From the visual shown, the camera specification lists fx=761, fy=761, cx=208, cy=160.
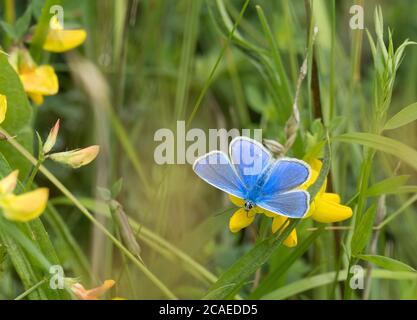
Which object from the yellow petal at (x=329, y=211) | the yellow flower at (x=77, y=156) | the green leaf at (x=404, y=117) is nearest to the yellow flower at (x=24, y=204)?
the yellow flower at (x=77, y=156)

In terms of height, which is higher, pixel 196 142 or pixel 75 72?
pixel 75 72

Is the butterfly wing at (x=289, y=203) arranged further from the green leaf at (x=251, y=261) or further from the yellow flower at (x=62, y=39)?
the yellow flower at (x=62, y=39)

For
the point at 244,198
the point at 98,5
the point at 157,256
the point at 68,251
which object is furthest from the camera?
the point at 98,5

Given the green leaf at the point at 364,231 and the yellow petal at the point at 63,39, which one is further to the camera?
the yellow petal at the point at 63,39

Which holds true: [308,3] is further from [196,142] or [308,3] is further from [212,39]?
[212,39]

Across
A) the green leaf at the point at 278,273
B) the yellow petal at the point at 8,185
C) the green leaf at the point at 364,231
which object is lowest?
the green leaf at the point at 278,273

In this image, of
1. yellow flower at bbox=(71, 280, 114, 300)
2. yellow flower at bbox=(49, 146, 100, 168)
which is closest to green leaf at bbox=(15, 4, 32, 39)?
yellow flower at bbox=(49, 146, 100, 168)
